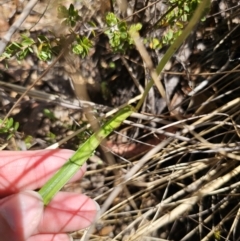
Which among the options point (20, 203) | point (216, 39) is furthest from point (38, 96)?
point (216, 39)

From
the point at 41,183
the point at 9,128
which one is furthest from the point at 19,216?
the point at 9,128

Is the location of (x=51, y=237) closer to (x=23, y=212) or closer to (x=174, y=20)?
(x=23, y=212)

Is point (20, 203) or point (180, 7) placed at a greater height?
point (180, 7)

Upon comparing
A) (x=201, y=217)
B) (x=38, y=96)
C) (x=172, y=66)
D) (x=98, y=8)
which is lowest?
(x=201, y=217)

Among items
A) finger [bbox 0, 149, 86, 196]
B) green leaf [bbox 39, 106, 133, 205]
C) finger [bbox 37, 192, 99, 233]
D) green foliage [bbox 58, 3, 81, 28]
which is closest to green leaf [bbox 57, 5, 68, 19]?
green foliage [bbox 58, 3, 81, 28]

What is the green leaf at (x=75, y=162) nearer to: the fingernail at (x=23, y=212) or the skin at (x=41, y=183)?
the fingernail at (x=23, y=212)

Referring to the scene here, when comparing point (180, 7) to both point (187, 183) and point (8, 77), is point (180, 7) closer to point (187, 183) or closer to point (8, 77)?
point (187, 183)
